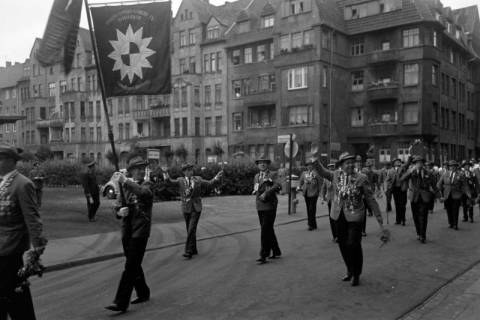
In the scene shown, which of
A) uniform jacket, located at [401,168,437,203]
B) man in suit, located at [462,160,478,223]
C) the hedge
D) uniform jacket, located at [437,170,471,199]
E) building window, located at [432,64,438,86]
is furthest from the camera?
building window, located at [432,64,438,86]

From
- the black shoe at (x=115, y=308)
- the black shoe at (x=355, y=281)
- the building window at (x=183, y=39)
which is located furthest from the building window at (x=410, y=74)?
the black shoe at (x=115, y=308)

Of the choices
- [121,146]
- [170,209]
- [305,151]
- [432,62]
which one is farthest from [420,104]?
[121,146]

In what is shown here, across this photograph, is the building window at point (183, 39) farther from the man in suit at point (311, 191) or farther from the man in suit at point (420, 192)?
the man in suit at point (420, 192)

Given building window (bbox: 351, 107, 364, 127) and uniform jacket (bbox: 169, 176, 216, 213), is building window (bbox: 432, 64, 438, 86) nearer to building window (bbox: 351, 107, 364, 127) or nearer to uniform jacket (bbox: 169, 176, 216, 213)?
building window (bbox: 351, 107, 364, 127)

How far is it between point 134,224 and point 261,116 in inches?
1720

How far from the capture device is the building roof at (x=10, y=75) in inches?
3253

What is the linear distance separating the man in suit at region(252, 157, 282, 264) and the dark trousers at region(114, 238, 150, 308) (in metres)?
3.10

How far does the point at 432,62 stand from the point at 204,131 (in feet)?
76.1

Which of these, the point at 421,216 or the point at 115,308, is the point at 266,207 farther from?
the point at 421,216

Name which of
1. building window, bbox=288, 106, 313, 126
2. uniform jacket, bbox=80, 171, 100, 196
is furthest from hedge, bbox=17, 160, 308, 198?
building window, bbox=288, 106, 313, 126

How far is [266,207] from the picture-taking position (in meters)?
9.34

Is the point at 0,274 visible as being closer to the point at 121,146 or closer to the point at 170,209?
the point at 170,209

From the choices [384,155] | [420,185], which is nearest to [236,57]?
[384,155]

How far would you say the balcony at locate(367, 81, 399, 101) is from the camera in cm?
4384
